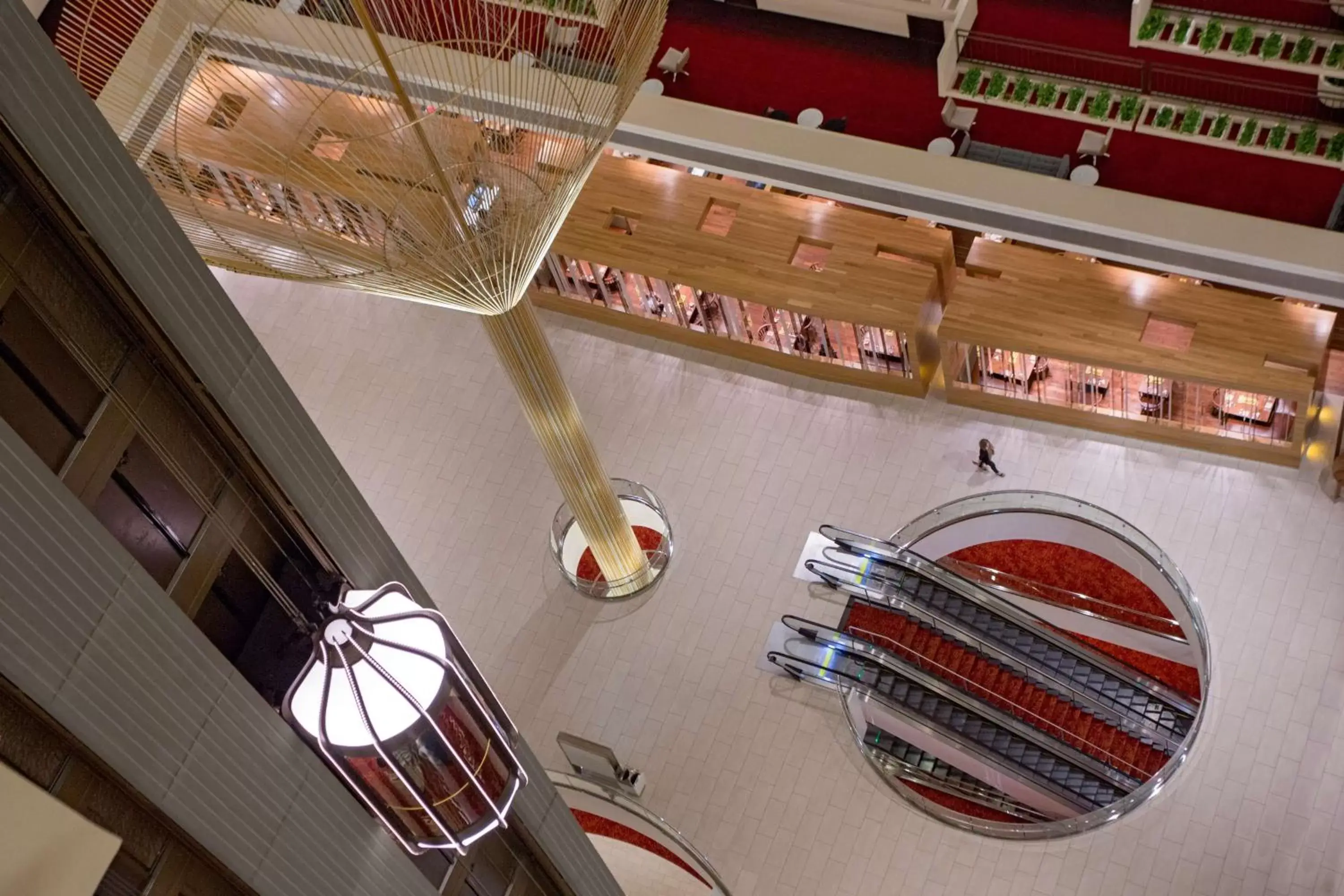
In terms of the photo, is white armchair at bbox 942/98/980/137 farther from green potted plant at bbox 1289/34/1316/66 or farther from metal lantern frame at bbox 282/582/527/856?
metal lantern frame at bbox 282/582/527/856

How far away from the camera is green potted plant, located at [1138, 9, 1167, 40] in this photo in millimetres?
14750

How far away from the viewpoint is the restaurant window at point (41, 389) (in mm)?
4789

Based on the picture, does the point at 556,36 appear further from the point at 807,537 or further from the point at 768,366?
the point at 807,537

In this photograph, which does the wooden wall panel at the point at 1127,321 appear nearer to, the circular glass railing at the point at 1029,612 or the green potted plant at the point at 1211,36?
the circular glass railing at the point at 1029,612

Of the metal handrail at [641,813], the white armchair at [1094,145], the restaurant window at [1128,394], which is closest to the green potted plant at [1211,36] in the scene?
the white armchair at [1094,145]

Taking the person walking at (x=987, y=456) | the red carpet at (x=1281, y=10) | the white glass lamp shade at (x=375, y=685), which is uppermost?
the red carpet at (x=1281, y=10)

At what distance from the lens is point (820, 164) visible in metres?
14.8

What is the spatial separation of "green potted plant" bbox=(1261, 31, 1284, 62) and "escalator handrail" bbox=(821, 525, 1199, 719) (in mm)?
5875

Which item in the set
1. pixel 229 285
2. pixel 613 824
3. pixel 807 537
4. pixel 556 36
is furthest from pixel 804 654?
pixel 229 285

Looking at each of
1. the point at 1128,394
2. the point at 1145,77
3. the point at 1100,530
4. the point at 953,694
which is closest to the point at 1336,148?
the point at 1145,77

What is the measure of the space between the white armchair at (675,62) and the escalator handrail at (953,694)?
5969 millimetres

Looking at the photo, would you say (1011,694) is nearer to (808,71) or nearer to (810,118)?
(810,118)

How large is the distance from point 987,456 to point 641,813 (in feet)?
16.1

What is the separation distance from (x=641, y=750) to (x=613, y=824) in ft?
2.97
